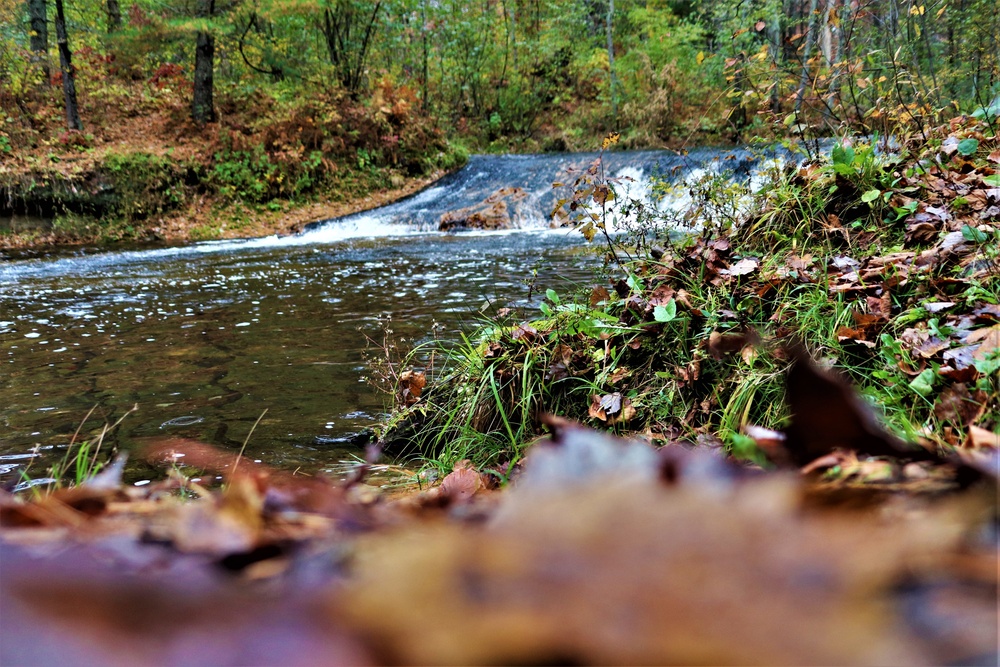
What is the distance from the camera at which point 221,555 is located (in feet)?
1.80

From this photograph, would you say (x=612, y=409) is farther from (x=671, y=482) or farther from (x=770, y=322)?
(x=671, y=482)

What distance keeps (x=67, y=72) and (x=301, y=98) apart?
511cm

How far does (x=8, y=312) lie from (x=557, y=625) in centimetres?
772

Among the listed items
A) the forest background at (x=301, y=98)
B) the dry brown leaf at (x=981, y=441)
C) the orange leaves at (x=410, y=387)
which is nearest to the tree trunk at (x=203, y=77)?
the forest background at (x=301, y=98)

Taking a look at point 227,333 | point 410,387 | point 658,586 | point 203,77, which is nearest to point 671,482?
point 658,586

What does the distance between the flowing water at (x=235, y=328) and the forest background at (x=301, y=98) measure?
10.6ft

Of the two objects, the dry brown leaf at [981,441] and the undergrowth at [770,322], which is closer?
the dry brown leaf at [981,441]

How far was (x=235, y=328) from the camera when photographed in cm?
562

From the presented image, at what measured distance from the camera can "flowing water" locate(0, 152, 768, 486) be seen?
350 cm

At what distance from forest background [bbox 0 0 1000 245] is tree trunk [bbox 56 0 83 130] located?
35 mm

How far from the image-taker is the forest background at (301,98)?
13547 mm

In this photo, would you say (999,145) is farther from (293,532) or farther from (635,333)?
(293,532)

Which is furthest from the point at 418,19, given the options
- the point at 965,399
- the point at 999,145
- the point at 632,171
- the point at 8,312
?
the point at 965,399

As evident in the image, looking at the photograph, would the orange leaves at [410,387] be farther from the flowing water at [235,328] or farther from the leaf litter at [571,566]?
the leaf litter at [571,566]
